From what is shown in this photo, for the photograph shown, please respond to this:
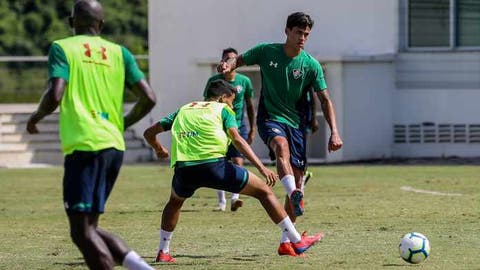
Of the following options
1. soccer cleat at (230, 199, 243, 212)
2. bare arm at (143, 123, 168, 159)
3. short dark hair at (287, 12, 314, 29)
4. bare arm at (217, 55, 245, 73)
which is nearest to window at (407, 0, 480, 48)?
soccer cleat at (230, 199, 243, 212)

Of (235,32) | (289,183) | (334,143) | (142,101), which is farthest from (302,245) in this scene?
(235,32)

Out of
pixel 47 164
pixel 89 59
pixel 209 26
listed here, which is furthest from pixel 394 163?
pixel 89 59

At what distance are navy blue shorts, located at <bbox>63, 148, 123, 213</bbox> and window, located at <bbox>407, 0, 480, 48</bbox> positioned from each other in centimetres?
1886

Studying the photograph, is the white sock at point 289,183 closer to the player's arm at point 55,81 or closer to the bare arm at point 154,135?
the bare arm at point 154,135

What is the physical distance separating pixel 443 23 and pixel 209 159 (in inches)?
656

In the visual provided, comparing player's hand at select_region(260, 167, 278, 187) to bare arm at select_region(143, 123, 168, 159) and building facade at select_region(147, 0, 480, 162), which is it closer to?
bare arm at select_region(143, 123, 168, 159)

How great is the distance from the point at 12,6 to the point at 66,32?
254 centimetres

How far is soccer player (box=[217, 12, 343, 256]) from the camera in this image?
11.8 meters

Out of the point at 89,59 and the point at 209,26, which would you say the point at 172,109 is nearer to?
the point at 209,26

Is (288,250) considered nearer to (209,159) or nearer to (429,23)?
(209,159)

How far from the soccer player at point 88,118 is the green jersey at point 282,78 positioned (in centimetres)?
355

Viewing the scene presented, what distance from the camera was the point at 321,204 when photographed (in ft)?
55.7

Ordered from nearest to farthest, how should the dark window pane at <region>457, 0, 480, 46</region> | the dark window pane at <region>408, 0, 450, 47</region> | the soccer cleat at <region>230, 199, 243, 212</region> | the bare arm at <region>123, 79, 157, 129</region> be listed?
1. the bare arm at <region>123, 79, 157, 129</region>
2. the soccer cleat at <region>230, 199, 243, 212</region>
3. the dark window pane at <region>457, 0, 480, 46</region>
4. the dark window pane at <region>408, 0, 450, 47</region>

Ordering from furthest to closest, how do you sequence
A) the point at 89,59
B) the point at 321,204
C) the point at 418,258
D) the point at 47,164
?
the point at 47,164 < the point at 321,204 < the point at 418,258 < the point at 89,59
